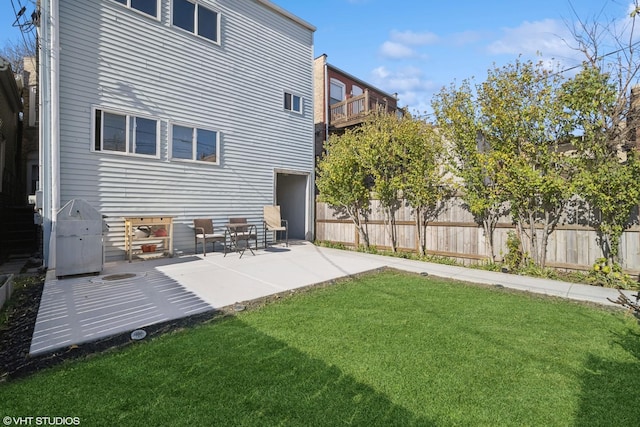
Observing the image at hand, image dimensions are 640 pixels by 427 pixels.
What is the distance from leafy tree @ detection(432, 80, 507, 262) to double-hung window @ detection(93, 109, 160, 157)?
23.1 feet

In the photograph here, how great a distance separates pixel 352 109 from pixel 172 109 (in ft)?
25.2

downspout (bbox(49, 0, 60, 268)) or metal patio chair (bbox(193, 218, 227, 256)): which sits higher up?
downspout (bbox(49, 0, 60, 268))

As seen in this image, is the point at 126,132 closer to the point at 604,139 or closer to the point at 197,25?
the point at 197,25

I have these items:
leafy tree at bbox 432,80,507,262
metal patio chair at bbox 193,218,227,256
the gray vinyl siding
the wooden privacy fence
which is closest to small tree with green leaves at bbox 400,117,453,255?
the wooden privacy fence

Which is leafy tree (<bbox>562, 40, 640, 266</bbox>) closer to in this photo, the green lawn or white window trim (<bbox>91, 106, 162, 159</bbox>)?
the green lawn

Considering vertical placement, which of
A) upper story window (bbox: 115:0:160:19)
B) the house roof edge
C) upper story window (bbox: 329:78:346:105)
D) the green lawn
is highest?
the house roof edge

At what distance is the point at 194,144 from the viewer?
8727 millimetres

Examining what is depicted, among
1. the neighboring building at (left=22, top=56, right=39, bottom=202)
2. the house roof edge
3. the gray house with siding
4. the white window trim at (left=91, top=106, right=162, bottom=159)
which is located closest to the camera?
the gray house with siding

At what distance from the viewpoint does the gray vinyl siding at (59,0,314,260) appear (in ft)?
22.8

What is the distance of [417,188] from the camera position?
26.8 ft

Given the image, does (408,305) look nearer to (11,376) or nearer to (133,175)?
(11,376)

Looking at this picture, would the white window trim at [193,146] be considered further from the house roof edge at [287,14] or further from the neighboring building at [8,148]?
the house roof edge at [287,14]

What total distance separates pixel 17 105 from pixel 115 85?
7.97 metres

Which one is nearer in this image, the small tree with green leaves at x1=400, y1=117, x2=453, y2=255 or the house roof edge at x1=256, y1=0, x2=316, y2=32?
the small tree with green leaves at x1=400, y1=117, x2=453, y2=255
